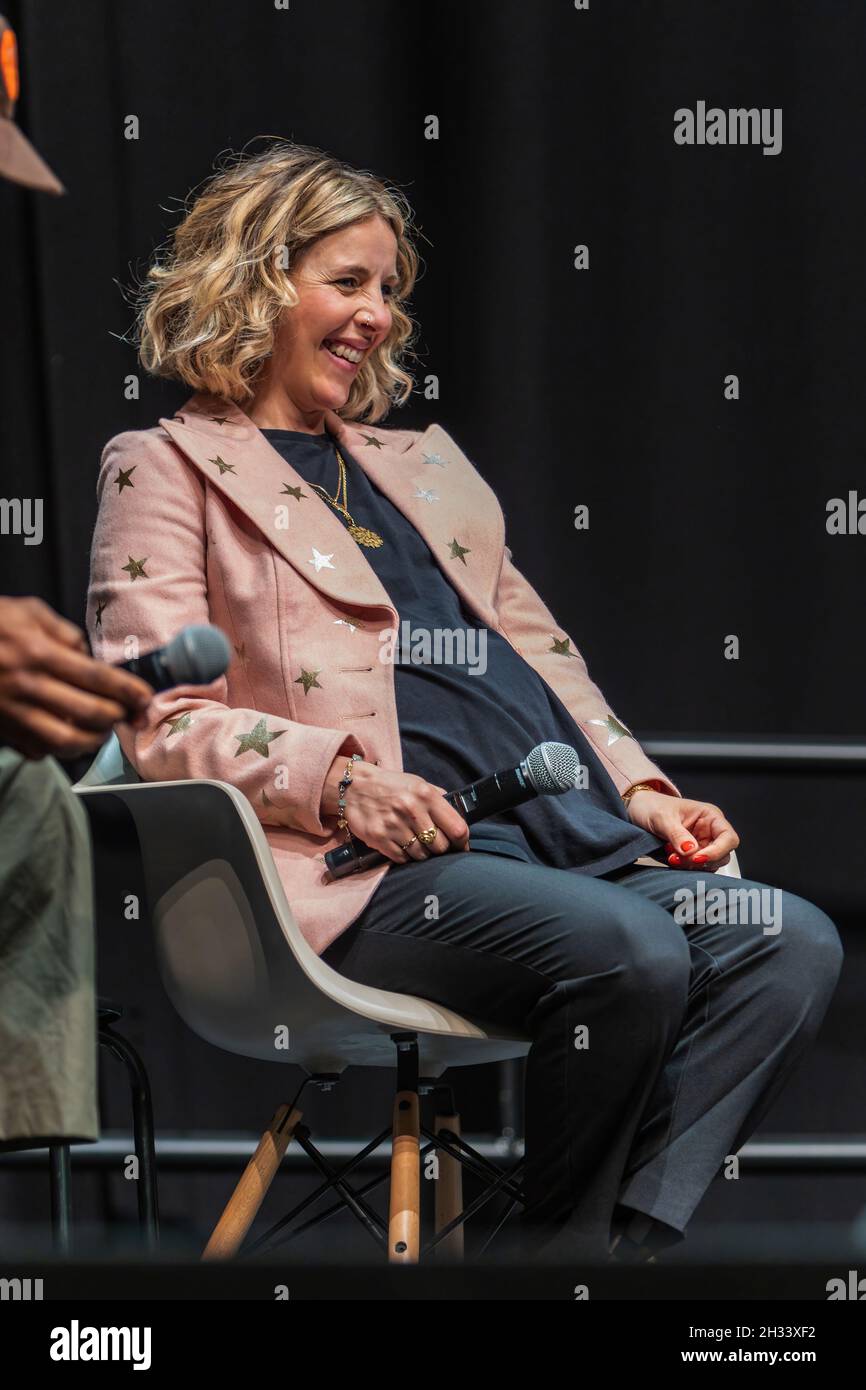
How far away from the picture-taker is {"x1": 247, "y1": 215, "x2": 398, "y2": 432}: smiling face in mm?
1982

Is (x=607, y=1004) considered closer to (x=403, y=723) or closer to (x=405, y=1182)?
(x=405, y=1182)

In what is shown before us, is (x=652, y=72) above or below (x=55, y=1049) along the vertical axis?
above

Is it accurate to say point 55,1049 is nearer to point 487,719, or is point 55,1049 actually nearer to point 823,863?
point 487,719

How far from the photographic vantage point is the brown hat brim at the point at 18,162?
3.40 feet

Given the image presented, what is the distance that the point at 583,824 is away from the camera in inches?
72.3

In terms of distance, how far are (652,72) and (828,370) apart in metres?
0.51

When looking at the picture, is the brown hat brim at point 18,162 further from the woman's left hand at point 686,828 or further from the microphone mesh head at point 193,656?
the woman's left hand at point 686,828

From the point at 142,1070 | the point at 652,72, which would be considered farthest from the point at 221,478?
the point at 652,72

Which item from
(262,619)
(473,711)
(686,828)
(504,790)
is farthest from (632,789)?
(262,619)

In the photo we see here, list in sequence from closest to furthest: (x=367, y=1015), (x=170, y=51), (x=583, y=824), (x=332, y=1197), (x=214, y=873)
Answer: (x=367, y=1015) < (x=214, y=873) < (x=583, y=824) < (x=170, y=51) < (x=332, y=1197)

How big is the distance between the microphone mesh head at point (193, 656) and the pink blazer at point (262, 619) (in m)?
0.72

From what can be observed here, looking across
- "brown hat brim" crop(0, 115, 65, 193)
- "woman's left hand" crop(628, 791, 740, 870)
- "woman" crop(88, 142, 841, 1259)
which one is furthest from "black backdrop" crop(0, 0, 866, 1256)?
"brown hat brim" crop(0, 115, 65, 193)

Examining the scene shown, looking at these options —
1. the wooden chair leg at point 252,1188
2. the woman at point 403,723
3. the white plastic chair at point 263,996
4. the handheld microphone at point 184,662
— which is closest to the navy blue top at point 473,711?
the woman at point 403,723

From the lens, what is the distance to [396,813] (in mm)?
1650
